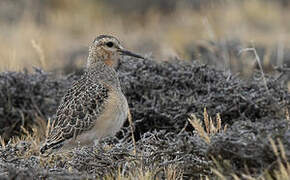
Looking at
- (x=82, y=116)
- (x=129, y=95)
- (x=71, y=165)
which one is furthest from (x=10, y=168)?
(x=129, y=95)

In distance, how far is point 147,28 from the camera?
18.3 meters

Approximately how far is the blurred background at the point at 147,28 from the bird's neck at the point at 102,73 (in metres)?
3.81

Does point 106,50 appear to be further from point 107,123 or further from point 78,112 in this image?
point 107,123

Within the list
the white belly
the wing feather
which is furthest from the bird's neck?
the white belly

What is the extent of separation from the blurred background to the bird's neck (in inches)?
150

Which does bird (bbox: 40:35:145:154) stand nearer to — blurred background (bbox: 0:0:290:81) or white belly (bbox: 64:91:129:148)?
white belly (bbox: 64:91:129:148)

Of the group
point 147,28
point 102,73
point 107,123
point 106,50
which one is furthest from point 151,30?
point 107,123

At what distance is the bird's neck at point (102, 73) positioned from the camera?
21.1 ft

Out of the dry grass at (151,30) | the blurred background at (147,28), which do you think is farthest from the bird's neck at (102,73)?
the dry grass at (151,30)

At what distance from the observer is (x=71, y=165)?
541 centimetres

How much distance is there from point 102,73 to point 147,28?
11.9m

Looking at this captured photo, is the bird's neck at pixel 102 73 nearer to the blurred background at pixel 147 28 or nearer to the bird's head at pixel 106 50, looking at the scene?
the bird's head at pixel 106 50

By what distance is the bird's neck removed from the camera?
21.1 feet

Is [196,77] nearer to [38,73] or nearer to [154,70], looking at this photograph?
[154,70]
